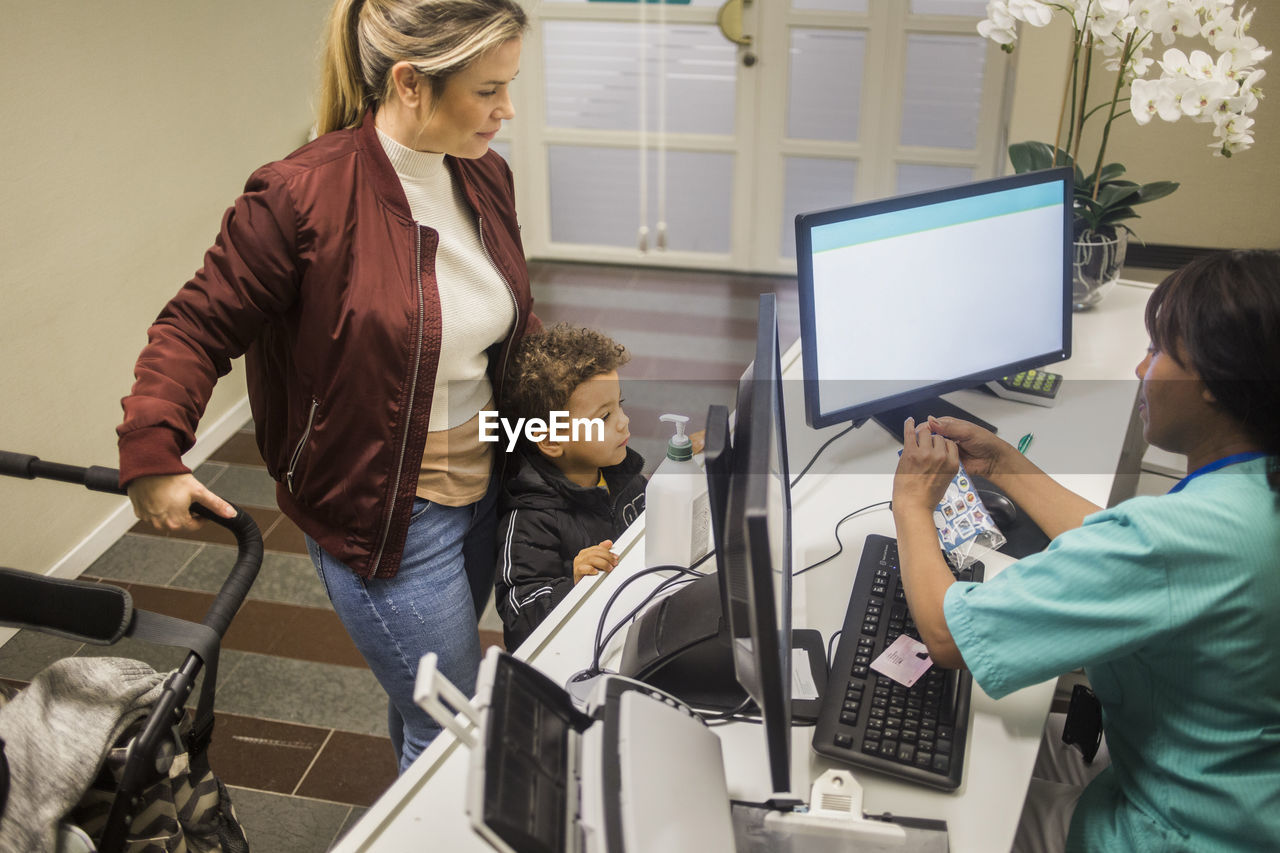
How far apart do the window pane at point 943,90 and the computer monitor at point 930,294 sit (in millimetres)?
2377

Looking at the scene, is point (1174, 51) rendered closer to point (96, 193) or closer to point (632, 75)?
point (96, 193)

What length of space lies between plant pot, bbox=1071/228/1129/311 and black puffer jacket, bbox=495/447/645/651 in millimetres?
1185

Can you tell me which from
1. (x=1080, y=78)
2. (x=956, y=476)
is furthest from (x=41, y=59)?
(x=1080, y=78)

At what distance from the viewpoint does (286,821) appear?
197 cm

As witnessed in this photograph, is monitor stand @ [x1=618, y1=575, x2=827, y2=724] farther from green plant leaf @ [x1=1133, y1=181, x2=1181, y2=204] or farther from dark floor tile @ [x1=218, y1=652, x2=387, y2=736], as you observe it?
green plant leaf @ [x1=1133, y1=181, x2=1181, y2=204]

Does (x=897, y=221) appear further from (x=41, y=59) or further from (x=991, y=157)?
(x=991, y=157)

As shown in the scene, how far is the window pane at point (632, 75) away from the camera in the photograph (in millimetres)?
4109

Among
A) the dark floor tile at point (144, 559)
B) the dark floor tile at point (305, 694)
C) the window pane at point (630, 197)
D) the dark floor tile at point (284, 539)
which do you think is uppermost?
the window pane at point (630, 197)

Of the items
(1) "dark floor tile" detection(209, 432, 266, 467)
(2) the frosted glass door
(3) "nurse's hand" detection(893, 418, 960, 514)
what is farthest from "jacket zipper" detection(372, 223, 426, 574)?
(2) the frosted glass door

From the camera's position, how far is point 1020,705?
4.04ft

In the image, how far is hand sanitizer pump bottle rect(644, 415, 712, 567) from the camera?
1.38m

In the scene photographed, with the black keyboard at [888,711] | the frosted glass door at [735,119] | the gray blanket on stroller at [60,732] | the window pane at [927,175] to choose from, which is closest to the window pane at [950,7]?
the frosted glass door at [735,119]

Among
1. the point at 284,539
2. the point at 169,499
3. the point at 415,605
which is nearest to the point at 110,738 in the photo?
the point at 169,499

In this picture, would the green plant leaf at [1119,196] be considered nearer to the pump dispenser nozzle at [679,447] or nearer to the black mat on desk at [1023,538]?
the black mat on desk at [1023,538]
